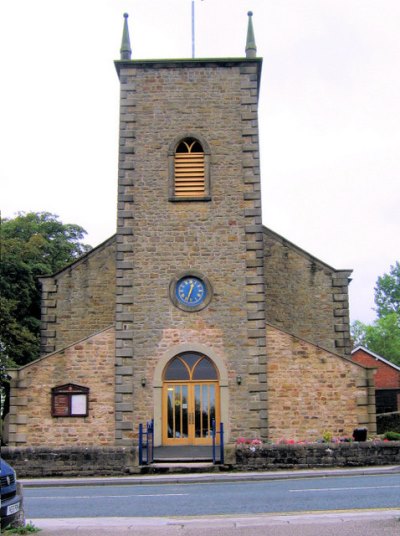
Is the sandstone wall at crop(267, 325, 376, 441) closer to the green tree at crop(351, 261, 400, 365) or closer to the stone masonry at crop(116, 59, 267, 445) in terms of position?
the stone masonry at crop(116, 59, 267, 445)

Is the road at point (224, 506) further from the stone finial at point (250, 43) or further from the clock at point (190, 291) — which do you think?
the stone finial at point (250, 43)

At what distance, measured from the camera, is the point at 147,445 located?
60.2ft

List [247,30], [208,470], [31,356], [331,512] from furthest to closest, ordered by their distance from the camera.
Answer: [31,356] < [247,30] < [208,470] < [331,512]

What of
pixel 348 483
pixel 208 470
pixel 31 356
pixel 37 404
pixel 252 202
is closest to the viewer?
pixel 348 483

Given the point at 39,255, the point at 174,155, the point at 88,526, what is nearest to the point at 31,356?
the point at 39,255

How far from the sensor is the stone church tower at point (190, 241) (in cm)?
2095

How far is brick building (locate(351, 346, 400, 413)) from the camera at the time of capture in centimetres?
4497

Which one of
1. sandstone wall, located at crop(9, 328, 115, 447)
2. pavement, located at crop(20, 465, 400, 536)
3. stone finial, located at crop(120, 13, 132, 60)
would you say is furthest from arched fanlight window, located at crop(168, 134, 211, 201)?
pavement, located at crop(20, 465, 400, 536)

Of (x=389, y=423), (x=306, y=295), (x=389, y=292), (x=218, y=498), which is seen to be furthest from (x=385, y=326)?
(x=218, y=498)

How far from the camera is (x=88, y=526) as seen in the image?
977 cm

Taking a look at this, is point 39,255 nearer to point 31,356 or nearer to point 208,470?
point 31,356

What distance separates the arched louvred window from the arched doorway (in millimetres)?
4978

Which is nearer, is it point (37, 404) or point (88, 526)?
point (88, 526)

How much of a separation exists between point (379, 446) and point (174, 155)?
10516 mm
